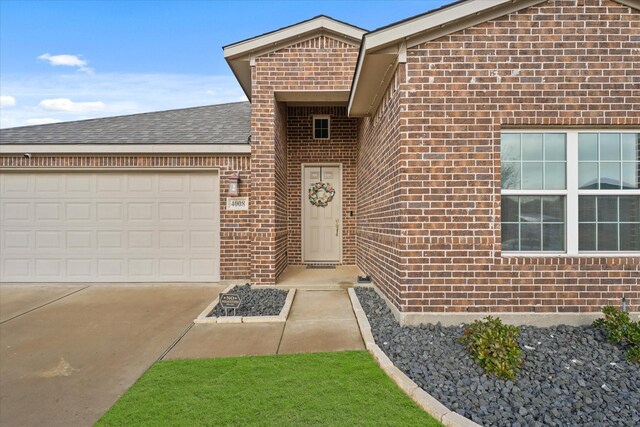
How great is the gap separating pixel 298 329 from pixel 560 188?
3.72 metres

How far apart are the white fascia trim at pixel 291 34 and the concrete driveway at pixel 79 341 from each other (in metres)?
4.69

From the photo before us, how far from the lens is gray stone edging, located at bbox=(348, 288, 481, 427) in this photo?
2289mm

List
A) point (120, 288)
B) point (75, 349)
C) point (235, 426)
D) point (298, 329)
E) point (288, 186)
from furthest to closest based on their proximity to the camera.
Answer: point (288, 186)
point (120, 288)
point (298, 329)
point (75, 349)
point (235, 426)

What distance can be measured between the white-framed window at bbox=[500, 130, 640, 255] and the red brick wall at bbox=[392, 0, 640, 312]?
0.56 ft

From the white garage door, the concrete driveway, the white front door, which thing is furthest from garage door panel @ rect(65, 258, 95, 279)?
the white front door

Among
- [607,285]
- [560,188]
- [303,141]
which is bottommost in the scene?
[607,285]

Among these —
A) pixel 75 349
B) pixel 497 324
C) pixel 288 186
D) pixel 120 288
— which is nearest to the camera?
pixel 497 324

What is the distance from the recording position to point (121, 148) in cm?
685

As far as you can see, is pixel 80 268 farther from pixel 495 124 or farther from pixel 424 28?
pixel 495 124

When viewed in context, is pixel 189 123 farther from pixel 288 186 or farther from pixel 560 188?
pixel 560 188

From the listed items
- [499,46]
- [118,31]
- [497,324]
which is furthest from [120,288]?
[118,31]

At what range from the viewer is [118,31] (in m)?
12.7

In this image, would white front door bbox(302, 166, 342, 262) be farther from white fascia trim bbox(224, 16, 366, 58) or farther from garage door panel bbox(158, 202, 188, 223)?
white fascia trim bbox(224, 16, 366, 58)

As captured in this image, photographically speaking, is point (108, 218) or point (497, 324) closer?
point (497, 324)
